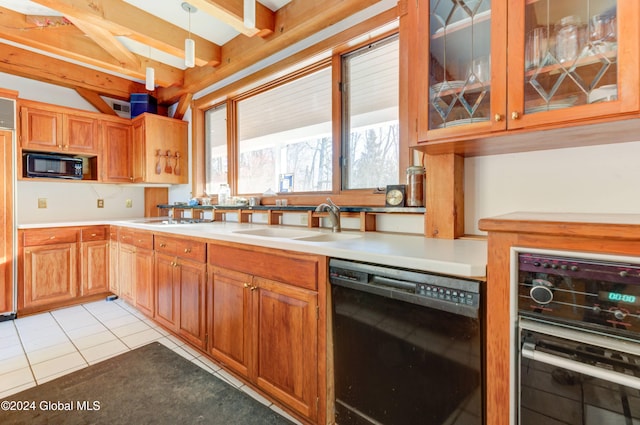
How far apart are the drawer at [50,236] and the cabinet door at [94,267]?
14 centimetres

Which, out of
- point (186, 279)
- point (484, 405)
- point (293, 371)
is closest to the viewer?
point (484, 405)

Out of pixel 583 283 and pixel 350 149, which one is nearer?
pixel 583 283

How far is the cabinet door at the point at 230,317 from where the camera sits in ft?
5.79

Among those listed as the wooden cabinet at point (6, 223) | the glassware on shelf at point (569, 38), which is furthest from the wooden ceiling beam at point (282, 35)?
the wooden cabinet at point (6, 223)

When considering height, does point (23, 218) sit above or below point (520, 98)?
below

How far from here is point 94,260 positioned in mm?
3432

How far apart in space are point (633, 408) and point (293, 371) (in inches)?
49.0

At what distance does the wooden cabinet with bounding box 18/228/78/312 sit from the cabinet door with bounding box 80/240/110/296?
2.8 inches

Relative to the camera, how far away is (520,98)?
3.77 ft

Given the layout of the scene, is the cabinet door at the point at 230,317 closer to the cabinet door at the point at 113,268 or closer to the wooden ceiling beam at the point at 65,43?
the cabinet door at the point at 113,268

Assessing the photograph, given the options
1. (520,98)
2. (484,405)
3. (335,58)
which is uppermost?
(335,58)

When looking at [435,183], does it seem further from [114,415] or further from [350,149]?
[114,415]

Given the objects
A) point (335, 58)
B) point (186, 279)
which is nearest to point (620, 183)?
point (335, 58)

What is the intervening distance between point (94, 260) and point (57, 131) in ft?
4.87
